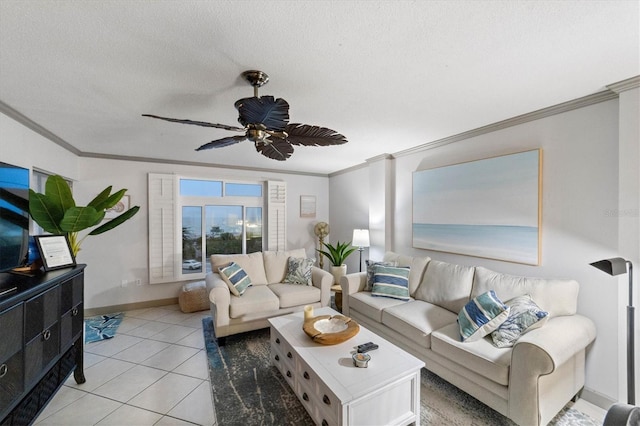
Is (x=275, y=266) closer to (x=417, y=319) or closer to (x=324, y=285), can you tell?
(x=324, y=285)

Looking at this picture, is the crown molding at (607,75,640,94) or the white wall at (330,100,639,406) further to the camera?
the white wall at (330,100,639,406)

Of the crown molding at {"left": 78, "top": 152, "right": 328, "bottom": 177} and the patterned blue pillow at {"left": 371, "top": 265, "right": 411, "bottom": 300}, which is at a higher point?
the crown molding at {"left": 78, "top": 152, "right": 328, "bottom": 177}

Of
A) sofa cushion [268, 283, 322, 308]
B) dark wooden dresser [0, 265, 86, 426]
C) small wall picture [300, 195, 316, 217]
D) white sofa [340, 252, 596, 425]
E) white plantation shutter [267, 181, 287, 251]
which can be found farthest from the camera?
small wall picture [300, 195, 316, 217]

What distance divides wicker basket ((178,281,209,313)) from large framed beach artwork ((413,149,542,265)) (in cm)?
319

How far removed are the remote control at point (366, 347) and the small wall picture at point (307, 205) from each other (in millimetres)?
3684

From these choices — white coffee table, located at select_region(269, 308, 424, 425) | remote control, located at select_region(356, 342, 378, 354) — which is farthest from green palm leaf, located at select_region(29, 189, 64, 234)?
remote control, located at select_region(356, 342, 378, 354)

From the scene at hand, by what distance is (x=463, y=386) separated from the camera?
1.93 meters

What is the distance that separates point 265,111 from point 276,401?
2.09 metres

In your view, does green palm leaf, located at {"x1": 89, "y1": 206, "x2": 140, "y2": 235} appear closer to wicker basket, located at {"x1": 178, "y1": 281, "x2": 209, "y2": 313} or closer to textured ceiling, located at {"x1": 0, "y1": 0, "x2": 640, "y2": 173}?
textured ceiling, located at {"x1": 0, "y1": 0, "x2": 640, "y2": 173}

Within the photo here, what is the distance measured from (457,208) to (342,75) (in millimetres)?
2130

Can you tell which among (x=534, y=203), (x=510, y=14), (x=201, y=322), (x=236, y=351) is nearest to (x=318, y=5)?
(x=510, y=14)

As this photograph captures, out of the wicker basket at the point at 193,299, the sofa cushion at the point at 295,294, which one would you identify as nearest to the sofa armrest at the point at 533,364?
the sofa cushion at the point at 295,294

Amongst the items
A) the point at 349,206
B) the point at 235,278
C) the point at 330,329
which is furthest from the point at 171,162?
the point at 330,329

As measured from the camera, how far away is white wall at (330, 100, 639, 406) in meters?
1.93
